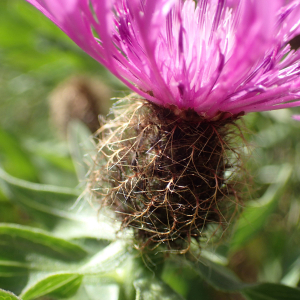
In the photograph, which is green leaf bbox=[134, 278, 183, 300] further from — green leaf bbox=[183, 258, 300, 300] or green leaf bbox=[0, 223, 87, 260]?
green leaf bbox=[0, 223, 87, 260]

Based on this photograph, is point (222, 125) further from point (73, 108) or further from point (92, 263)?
point (73, 108)

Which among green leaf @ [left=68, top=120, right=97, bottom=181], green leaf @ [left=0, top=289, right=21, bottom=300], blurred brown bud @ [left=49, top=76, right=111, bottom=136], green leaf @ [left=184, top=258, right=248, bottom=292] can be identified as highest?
blurred brown bud @ [left=49, top=76, right=111, bottom=136]

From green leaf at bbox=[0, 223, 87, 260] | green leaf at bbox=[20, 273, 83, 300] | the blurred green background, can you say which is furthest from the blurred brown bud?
green leaf at bbox=[20, 273, 83, 300]

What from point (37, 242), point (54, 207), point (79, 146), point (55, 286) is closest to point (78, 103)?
point (79, 146)

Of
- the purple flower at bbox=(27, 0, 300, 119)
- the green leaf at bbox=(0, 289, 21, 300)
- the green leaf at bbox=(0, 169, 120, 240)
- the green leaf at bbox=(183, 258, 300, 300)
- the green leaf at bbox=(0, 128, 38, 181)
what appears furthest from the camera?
the green leaf at bbox=(0, 128, 38, 181)

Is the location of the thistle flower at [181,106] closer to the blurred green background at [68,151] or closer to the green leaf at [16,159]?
the blurred green background at [68,151]

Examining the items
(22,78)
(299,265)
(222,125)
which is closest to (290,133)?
(299,265)

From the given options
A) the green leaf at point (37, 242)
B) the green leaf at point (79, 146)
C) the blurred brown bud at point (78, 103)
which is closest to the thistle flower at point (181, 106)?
the green leaf at point (37, 242)
